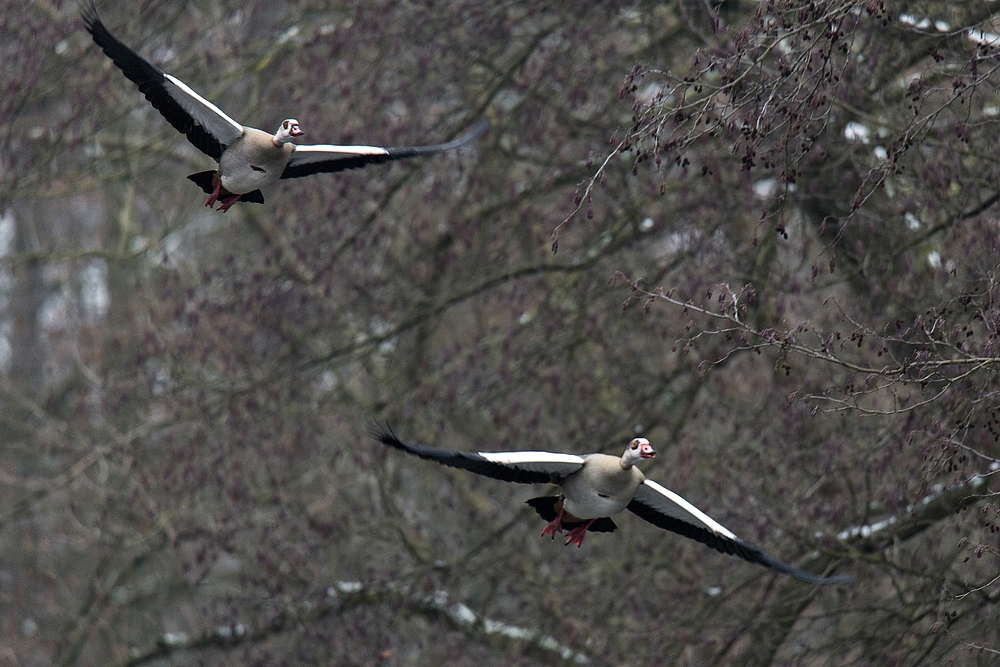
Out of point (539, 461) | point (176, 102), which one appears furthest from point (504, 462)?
point (176, 102)

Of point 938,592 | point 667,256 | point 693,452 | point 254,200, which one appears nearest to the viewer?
point 254,200

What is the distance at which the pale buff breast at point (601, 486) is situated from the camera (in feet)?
24.6

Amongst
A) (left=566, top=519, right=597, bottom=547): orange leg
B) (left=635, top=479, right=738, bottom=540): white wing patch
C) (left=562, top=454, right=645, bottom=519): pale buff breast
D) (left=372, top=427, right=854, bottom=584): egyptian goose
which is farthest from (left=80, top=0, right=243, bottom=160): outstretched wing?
(left=635, top=479, right=738, bottom=540): white wing patch

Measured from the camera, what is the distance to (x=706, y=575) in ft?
36.6

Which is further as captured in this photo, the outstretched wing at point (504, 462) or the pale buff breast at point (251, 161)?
the pale buff breast at point (251, 161)

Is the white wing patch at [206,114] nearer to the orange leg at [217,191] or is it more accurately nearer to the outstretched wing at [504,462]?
the orange leg at [217,191]

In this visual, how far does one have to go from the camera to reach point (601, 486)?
24.6 feet

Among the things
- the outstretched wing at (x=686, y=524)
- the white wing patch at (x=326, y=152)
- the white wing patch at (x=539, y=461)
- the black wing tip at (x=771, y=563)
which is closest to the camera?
the white wing patch at (x=539, y=461)

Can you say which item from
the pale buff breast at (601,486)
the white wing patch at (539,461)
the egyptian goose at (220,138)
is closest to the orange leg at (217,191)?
the egyptian goose at (220,138)

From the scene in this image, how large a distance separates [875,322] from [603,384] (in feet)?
8.63

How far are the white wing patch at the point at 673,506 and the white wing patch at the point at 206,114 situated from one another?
9.52 feet

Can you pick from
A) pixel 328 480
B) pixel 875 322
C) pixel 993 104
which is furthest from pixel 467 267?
pixel 993 104

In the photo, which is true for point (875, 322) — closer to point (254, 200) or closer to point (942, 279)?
point (942, 279)

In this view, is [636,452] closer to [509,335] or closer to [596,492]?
[596,492]
